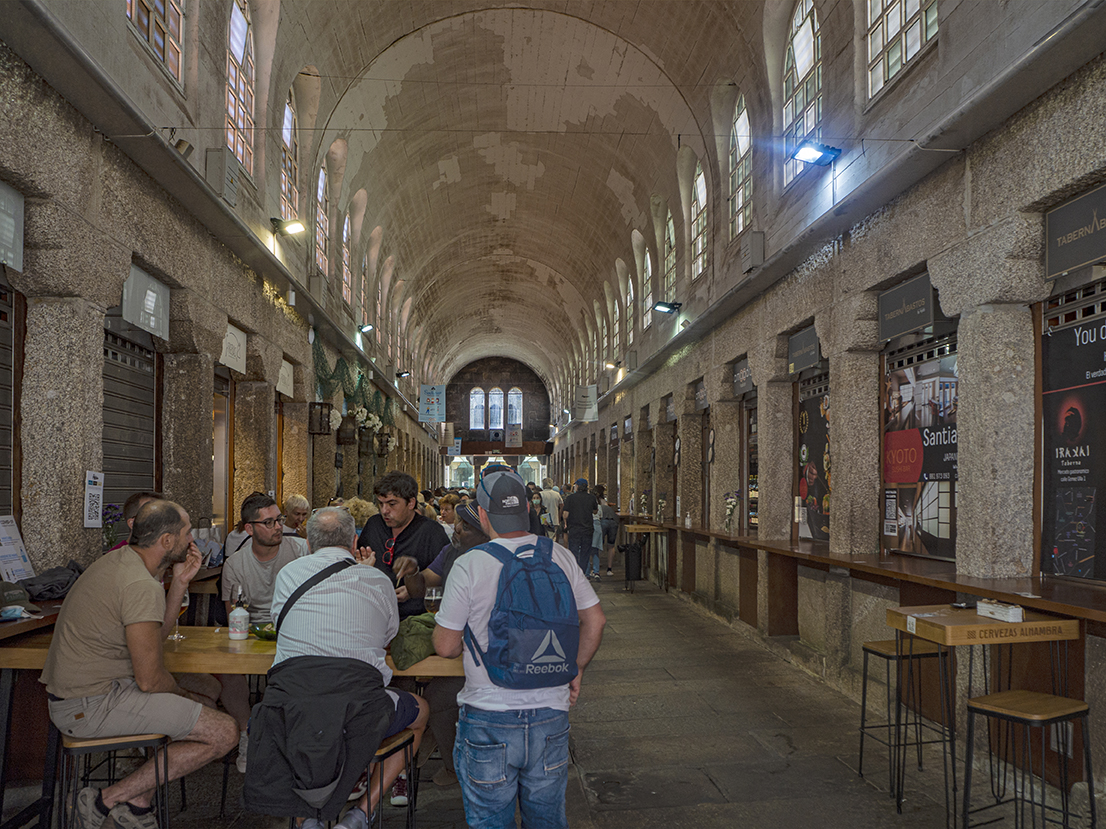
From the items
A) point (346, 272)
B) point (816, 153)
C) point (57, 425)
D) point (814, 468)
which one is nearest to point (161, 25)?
point (57, 425)

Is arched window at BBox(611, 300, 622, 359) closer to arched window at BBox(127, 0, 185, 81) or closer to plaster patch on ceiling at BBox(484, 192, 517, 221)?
plaster patch on ceiling at BBox(484, 192, 517, 221)

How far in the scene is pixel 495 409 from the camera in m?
43.4

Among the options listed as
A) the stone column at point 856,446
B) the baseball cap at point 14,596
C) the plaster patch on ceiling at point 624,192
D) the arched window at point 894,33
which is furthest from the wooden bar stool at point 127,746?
the plaster patch on ceiling at point 624,192

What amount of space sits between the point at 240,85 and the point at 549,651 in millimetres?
7765

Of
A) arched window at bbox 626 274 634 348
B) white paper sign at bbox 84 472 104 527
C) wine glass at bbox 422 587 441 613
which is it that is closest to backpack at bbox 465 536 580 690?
wine glass at bbox 422 587 441 613

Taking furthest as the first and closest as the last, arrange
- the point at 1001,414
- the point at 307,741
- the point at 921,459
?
the point at 921,459
the point at 1001,414
the point at 307,741

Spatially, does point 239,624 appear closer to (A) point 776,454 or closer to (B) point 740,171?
(A) point 776,454

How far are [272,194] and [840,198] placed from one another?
627 centimetres

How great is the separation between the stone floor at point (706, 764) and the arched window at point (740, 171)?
17.3ft

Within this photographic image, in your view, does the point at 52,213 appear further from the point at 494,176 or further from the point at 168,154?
the point at 494,176

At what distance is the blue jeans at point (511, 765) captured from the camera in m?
2.61

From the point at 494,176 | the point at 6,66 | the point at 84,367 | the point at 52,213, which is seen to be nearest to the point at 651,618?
the point at 84,367

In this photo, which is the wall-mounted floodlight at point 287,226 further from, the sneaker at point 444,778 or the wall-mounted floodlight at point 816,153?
the sneaker at point 444,778

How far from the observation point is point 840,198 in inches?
261
